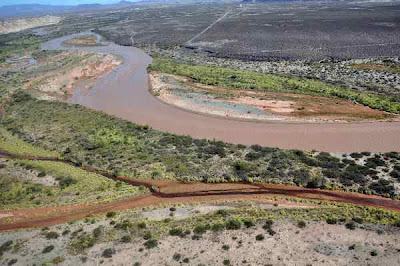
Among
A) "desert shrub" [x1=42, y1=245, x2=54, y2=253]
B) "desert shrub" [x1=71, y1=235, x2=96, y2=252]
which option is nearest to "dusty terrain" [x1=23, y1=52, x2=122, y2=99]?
"desert shrub" [x1=42, y1=245, x2=54, y2=253]

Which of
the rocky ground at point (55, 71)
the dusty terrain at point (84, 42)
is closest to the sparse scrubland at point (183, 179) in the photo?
the rocky ground at point (55, 71)

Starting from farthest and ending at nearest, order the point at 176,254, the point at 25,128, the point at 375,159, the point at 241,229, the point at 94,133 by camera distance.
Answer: the point at 25,128
the point at 94,133
the point at 375,159
the point at 241,229
the point at 176,254

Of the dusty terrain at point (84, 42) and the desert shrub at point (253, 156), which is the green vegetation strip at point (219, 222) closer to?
the desert shrub at point (253, 156)

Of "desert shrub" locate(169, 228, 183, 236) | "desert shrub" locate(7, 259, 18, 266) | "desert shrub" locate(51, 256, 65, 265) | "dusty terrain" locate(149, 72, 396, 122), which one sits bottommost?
"desert shrub" locate(7, 259, 18, 266)

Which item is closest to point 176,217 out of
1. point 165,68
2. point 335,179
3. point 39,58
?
point 335,179

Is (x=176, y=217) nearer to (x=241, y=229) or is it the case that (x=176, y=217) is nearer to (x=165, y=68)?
(x=241, y=229)

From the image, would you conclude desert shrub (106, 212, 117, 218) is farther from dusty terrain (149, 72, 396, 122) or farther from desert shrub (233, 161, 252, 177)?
dusty terrain (149, 72, 396, 122)
